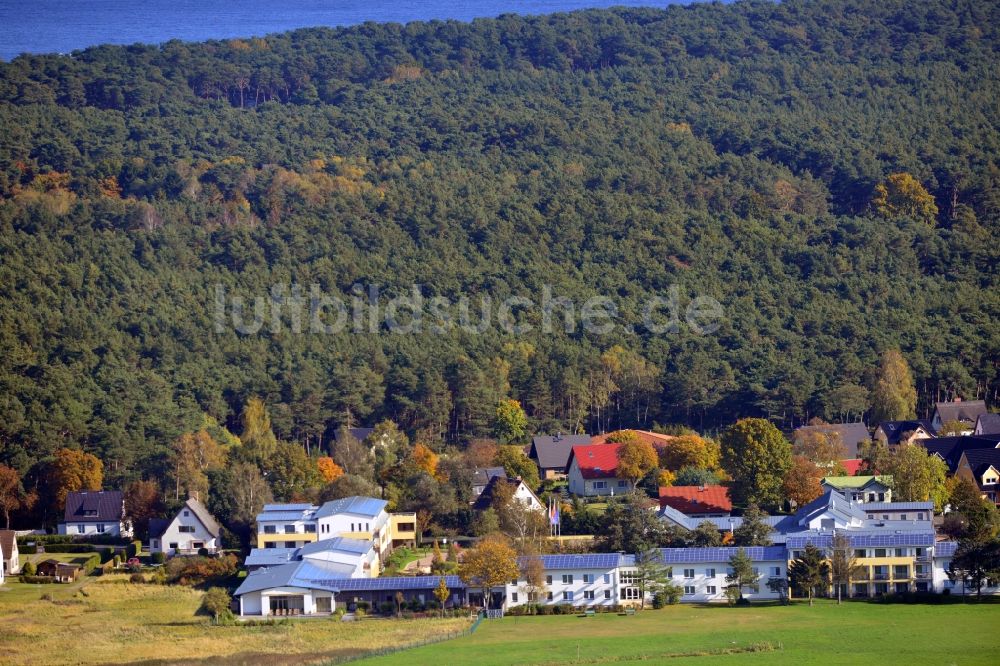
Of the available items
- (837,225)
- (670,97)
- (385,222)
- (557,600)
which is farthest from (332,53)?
(557,600)

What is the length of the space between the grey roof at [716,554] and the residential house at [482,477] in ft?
47.9

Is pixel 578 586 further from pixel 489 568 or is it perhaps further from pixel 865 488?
pixel 865 488

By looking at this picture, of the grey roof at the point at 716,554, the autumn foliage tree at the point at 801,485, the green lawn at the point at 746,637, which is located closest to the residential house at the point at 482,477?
the autumn foliage tree at the point at 801,485

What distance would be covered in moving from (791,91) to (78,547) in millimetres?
121774

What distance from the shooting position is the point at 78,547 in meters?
62.7

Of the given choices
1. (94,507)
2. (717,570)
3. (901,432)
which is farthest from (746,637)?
(901,432)

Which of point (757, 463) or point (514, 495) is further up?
point (757, 463)

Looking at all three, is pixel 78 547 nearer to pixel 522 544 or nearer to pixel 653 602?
pixel 522 544

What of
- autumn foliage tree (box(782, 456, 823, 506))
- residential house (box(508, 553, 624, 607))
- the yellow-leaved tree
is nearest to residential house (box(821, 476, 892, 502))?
autumn foliage tree (box(782, 456, 823, 506))

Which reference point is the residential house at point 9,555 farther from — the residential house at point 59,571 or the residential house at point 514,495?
the residential house at point 514,495

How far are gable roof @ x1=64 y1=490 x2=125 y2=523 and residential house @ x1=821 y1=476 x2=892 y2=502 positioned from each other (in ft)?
97.7

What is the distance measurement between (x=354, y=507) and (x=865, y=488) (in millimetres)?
20880

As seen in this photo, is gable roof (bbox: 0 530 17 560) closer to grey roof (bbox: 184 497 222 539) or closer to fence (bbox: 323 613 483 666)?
grey roof (bbox: 184 497 222 539)

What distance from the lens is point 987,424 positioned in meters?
78.9
